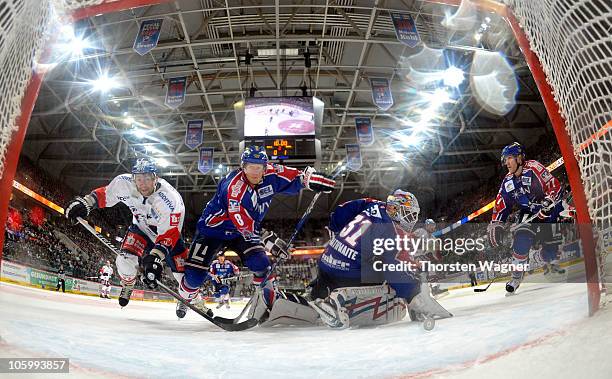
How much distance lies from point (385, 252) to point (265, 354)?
94 centimetres

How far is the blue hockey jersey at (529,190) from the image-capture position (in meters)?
2.67

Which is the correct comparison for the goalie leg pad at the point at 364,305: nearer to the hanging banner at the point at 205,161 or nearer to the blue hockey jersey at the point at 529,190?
the blue hockey jersey at the point at 529,190

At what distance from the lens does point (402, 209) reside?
7.03 feet

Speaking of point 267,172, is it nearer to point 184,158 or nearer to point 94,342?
point 94,342

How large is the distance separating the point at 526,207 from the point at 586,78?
1.28 m

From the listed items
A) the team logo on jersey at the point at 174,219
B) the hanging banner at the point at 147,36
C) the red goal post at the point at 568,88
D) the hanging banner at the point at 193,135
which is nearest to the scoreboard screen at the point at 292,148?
the hanging banner at the point at 147,36

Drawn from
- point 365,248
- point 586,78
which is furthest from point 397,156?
point 586,78

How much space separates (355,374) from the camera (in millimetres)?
1234


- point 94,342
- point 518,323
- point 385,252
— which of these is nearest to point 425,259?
point 385,252

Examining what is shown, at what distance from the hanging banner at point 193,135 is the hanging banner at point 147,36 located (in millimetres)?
2295

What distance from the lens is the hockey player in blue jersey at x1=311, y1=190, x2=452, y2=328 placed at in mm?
1984

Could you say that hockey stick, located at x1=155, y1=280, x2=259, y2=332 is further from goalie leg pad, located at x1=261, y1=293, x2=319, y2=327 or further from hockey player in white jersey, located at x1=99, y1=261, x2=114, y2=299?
hockey player in white jersey, located at x1=99, y1=261, x2=114, y2=299

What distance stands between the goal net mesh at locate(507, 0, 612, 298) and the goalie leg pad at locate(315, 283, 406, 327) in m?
0.94

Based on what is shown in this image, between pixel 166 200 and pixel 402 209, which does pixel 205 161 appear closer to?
pixel 166 200
